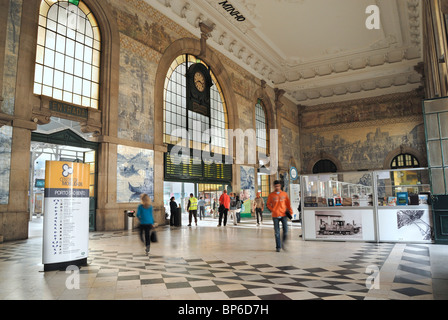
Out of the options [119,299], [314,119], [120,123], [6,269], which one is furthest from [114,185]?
[314,119]

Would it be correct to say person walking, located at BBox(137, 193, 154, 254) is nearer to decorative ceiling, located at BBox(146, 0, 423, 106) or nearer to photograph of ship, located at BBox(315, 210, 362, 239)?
photograph of ship, located at BBox(315, 210, 362, 239)

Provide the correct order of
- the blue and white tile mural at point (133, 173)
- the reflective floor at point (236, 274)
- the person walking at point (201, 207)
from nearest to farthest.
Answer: the reflective floor at point (236, 274)
the blue and white tile mural at point (133, 173)
the person walking at point (201, 207)

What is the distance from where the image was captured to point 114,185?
40.1 ft

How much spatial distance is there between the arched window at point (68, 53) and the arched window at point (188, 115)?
12.5 ft

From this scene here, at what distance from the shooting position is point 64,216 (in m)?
5.95

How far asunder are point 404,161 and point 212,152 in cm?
1808

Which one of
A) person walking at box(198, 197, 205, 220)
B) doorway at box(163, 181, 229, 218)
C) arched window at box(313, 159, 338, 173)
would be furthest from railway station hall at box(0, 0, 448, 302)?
arched window at box(313, 159, 338, 173)

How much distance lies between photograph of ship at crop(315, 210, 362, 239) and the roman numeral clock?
9.40 metres

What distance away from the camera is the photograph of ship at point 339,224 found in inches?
366

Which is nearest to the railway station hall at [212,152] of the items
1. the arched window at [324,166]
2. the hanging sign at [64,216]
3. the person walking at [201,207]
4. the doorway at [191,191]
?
the hanging sign at [64,216]

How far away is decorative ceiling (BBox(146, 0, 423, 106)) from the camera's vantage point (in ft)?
56.2
